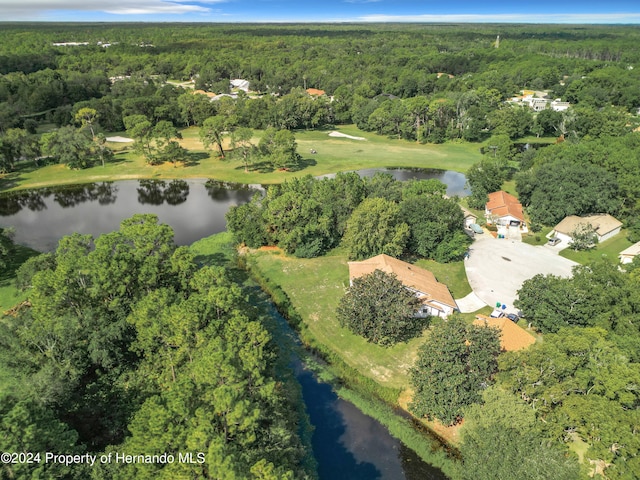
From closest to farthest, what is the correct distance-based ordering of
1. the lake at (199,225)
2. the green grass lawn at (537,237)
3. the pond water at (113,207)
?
the lake at (199,225), the green grass lawn at (537,237), the pond water at (113,207)

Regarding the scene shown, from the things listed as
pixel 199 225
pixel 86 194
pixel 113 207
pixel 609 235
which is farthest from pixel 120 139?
pixel 609 235

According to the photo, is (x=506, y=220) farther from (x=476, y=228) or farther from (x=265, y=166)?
(x=265, y=166)

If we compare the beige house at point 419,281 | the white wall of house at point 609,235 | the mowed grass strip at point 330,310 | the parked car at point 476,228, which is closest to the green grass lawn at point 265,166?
the parked car at point 476,228

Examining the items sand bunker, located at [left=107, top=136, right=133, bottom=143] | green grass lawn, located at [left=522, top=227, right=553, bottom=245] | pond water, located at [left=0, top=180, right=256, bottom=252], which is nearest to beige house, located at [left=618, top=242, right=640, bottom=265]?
green grass lawn, located at [left=522, top=227, right=553, bottom=245]

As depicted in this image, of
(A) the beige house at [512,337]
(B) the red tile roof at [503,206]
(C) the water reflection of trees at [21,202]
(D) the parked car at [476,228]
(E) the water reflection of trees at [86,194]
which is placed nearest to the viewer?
(A) the beige house at [512,337]

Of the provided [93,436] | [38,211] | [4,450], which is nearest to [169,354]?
[93,436]

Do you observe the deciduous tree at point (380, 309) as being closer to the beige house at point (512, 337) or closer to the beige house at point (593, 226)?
the beige house at point (512, 337)

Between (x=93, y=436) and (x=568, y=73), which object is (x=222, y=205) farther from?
(x=568, y=73)
